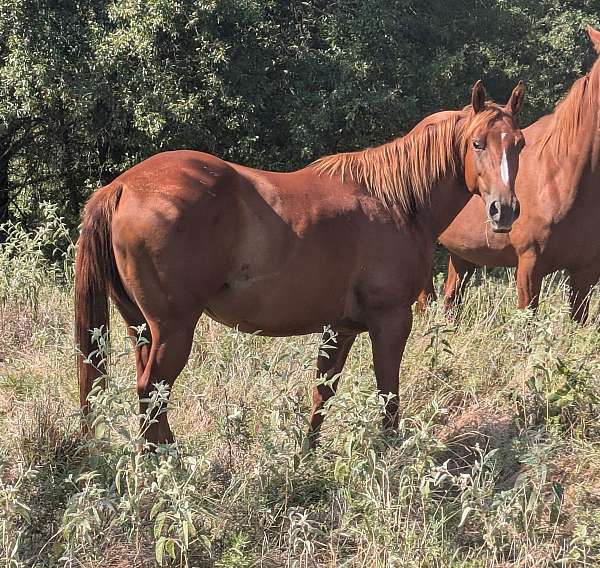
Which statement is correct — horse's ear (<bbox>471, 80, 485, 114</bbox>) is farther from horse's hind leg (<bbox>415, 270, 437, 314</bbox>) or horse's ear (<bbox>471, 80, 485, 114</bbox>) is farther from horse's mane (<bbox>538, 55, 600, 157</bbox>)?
horse's hind leg (<bbox>415, 270, 437, 314</bbox>)

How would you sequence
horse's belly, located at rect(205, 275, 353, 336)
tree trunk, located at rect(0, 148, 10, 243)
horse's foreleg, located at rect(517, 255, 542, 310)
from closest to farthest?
horse's belly, located at rect(205, 275, 353, 336), horse's foreleg, located at rect(517, 255, 542, 310), tree trunk, located at rect(0, 148, 10, 243)

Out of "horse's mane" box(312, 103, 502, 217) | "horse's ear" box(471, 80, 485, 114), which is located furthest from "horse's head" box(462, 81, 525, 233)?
"horse's mane" box(312, 103, 502, 217)

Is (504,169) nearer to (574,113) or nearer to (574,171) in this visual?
(574,171)

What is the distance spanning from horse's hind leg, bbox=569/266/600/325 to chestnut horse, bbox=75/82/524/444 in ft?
5.87

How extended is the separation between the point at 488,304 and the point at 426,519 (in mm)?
3034

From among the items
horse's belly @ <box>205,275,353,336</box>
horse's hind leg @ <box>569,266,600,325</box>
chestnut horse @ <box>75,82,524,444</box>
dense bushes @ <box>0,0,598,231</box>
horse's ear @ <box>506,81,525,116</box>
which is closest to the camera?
chestnut horse @ <box>75,82,524,444</box>

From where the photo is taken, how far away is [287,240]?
3324 millimetres

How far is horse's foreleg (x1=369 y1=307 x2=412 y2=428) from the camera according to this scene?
3.51 metres

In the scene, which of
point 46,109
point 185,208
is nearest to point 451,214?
point 185,208

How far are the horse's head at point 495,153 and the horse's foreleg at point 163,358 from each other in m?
1.56

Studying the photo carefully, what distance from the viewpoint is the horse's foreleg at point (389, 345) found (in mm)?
3512

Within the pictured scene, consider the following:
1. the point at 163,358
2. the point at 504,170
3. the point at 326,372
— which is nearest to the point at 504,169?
the point at 504,170

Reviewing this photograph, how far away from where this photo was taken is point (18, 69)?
677 centimetres

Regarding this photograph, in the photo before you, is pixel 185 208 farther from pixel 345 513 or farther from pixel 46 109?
pixel 46 109
